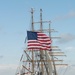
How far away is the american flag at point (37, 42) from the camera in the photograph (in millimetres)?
104188

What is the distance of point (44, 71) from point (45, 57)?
698 centimetres

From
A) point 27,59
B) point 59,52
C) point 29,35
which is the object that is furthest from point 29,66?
point 29,35

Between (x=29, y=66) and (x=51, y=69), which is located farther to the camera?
(x=29, y=66)

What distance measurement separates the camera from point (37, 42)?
10525 centimetres

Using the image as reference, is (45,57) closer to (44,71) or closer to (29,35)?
(44,71)

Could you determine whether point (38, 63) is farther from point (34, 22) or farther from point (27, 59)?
point (34, 22)

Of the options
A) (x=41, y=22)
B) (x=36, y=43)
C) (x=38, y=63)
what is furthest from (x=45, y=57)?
(x=36, y=43)

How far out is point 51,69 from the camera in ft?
377

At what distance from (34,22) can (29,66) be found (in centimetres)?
1392

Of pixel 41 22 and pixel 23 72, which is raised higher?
pixel 41 22

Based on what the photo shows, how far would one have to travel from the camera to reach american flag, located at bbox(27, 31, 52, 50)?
10419 cm

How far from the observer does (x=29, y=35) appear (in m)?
108

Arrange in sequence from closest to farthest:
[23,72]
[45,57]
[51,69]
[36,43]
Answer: [36,43] < [51,69] < [45,57] < [23,72]

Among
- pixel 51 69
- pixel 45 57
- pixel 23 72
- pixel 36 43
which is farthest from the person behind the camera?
pixel 23 72
